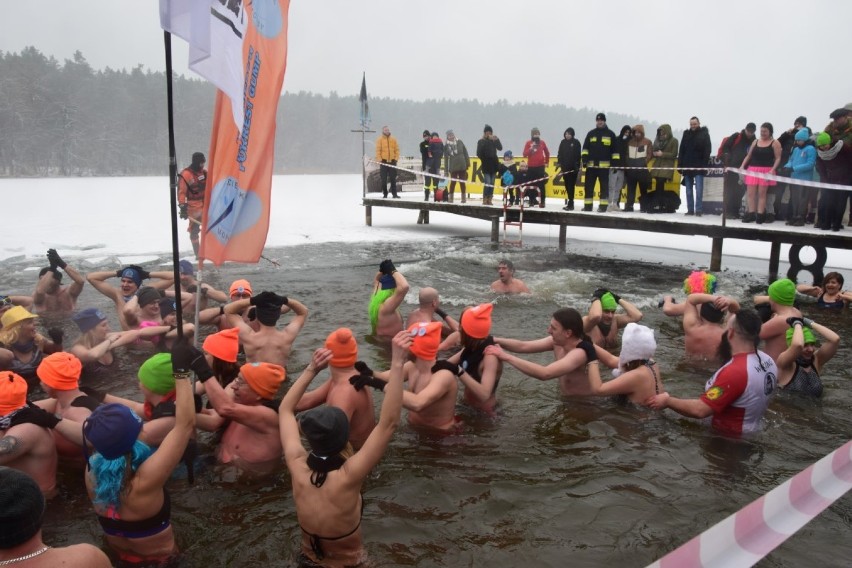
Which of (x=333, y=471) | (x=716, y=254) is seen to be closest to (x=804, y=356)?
(x=333, y=471)

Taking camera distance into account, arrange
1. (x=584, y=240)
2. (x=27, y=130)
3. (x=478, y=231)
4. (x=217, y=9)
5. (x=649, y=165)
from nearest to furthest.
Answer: (x=217, y=9), (x=649, y=165), (x=584, y=240), (x=478, y=231), (x=27, y=130)

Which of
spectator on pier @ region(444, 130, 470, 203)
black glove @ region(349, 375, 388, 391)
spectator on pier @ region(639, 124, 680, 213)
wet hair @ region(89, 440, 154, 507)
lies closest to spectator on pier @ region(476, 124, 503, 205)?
spectator on pier @ region(444, 130, 470, 203)

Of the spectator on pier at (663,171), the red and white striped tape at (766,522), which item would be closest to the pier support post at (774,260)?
the spectator on pier at (663,171)

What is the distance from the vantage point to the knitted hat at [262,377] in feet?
12.2

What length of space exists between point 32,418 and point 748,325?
4.45 metres

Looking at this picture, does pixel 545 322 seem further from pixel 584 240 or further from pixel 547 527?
pixel 584 240

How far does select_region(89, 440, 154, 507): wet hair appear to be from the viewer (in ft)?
8.95

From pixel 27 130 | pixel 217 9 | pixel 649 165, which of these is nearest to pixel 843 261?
pixel 649 165

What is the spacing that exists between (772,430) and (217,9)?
491 cm

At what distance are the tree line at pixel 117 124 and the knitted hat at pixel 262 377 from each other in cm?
5544

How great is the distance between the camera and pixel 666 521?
3.72 metres

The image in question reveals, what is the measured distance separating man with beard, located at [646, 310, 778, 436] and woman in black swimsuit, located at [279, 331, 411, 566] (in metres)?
2.53

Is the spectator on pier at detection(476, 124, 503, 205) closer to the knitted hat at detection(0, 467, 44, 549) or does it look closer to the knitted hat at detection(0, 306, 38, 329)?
the knitted hat at detection(0, 306, 38, 329)

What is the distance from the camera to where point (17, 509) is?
201cm
